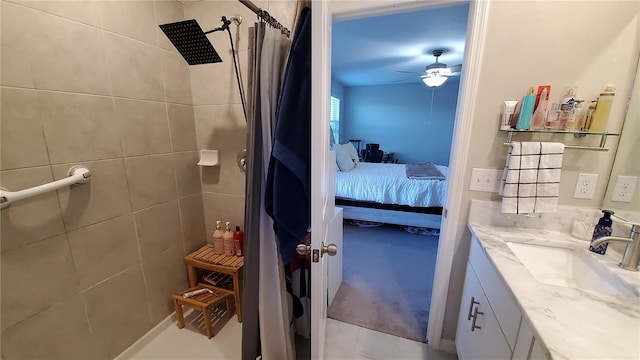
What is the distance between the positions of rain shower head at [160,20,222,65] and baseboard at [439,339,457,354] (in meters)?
2.17

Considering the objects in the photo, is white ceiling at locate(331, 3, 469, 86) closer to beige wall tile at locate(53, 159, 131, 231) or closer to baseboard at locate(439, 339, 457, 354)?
beige wall tile at locate(53, 159, 131, 231)

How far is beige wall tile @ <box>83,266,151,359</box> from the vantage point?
4.09 ft

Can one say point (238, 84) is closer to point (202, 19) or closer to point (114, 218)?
point (202, 19)

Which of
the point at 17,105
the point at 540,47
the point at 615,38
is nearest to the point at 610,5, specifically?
the point at 615,38

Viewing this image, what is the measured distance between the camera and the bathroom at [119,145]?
0.97 m

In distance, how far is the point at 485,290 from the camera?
3.47 feet

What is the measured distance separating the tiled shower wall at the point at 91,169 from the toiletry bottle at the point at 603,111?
2.22 m

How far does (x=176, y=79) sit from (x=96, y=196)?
0.83 metres

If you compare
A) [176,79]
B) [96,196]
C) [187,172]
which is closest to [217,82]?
[176,79]

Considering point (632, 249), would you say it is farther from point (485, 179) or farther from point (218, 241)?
point (218, 241)

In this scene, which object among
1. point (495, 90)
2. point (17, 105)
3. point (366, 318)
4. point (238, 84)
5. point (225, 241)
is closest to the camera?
point (17, 105)

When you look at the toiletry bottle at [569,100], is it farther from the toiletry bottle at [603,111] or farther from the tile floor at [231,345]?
the tile floor at [231,345]

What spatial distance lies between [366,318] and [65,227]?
1.90m

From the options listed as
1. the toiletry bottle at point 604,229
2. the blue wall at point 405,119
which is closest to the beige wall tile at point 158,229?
the toiletry bottle at point 604,229
